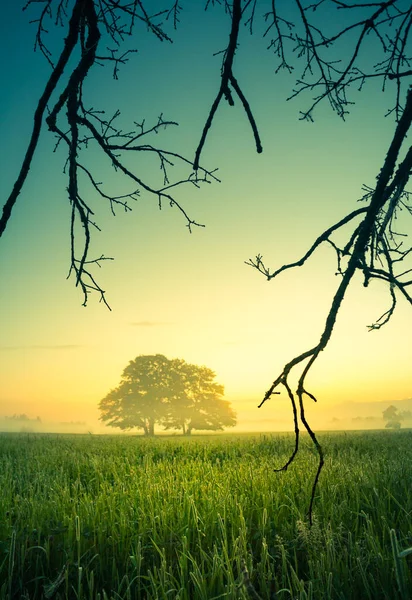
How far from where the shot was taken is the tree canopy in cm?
4972

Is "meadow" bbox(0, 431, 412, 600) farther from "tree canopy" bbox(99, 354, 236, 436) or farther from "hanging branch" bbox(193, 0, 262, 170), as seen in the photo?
"tree canopy" bbox(99, 354, 236, 436)

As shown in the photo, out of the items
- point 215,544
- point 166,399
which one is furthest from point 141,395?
point 215,544

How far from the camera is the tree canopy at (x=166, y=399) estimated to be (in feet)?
163

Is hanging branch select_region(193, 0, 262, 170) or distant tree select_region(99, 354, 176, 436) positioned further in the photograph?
distant tree select_region(99, 354, 176, 436)

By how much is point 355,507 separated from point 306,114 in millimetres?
3474

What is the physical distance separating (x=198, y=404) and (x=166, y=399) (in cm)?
384

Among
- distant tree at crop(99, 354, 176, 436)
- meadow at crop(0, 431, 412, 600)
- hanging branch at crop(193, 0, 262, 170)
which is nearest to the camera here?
hanging branch at crop(193, 0, 262, 170)

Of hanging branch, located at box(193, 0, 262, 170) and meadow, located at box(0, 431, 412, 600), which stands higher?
→ hanging branch, located at box(193, 0, 262, 170)

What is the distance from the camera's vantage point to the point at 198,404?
52062mm

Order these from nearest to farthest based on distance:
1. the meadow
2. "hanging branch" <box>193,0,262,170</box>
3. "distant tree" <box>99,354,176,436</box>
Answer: "hanging branch" <box>193,0,262,170</box>, the meadow, "distant tree" <box>99,354,176,436</box>

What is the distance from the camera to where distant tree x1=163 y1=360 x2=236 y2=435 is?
5038cm

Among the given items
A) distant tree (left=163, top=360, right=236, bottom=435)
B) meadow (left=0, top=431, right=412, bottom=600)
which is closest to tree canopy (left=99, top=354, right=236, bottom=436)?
distant tree (left=163, top=360, right=236, bottom=435)

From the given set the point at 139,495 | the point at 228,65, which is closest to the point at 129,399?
the point at 139,495

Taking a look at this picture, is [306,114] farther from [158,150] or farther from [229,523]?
[229,523]
